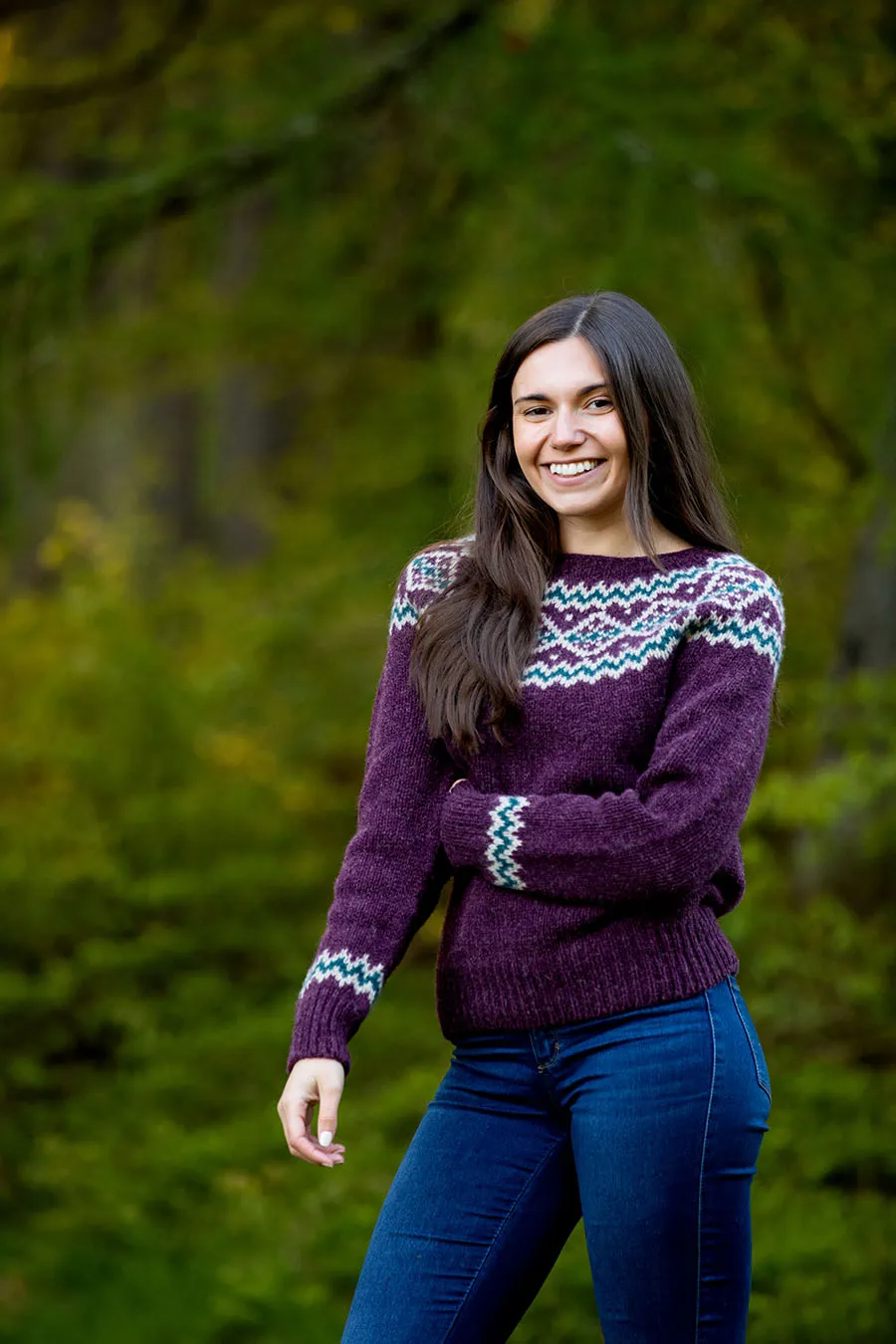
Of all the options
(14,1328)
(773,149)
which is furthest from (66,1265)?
(773,149)

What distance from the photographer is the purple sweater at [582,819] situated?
195cm

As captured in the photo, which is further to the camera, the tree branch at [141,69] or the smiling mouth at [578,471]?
the tree branch at [141,69]

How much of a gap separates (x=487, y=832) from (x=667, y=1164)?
0.49 metres

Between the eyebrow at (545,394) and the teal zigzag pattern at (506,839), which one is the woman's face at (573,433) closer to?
the eyebrow at (545,394)

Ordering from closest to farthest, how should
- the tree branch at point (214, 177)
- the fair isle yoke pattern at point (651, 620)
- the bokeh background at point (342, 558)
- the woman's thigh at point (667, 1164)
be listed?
the woman's thigh at point (667, 1164) → the fair isle yoke pattern at point (651, 620) → the bokeh background at point (342, 558) → the tree branch at point (214, 177)

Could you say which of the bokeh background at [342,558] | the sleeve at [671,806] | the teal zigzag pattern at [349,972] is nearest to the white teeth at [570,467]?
the sleeve at [671,806]

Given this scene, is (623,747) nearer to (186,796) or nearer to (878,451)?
(878,451)

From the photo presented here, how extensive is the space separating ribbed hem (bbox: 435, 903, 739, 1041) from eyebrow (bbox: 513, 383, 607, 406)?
0.75 metres

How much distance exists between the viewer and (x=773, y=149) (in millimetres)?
5059

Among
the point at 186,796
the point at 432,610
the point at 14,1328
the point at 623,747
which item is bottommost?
the point at 14,1328

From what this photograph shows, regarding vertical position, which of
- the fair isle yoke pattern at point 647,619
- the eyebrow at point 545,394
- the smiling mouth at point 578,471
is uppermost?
the eyebrow at point 545,394

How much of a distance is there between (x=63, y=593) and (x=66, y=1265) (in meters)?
3.45

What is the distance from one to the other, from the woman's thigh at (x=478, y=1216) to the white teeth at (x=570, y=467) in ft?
2.63

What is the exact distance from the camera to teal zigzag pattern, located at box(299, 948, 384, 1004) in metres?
2.06
